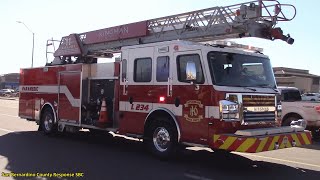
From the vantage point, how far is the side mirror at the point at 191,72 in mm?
8797

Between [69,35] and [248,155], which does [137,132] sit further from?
[69,35]

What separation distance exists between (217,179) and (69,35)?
8958 millimetres

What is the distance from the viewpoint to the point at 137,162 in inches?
368

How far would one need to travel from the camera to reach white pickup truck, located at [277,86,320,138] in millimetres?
14938

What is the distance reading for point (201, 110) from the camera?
8711 millimetres

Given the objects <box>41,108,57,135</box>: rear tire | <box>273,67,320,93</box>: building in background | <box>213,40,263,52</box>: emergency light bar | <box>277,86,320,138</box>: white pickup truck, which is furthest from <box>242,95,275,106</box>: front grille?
<box>273,67,320,93</box>: building in background

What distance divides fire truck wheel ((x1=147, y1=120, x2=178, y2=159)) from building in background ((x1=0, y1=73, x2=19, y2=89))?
126 meters

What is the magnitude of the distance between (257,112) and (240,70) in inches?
38.4

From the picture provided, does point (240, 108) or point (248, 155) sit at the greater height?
point (240, 108)

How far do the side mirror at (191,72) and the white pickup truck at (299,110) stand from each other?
6.53m

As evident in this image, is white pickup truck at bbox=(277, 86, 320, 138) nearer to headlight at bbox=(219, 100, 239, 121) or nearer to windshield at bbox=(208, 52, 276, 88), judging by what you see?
windshield at bbox=(208, 52, 276, 88)

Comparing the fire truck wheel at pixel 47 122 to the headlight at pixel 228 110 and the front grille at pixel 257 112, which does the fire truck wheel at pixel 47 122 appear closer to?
the headlight at pixel 228 110

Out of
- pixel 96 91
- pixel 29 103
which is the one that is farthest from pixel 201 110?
pixel 29 103

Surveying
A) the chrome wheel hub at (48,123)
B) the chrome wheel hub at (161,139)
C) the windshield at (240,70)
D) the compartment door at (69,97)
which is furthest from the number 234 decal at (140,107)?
the chrome wheel hub at (48,123)
